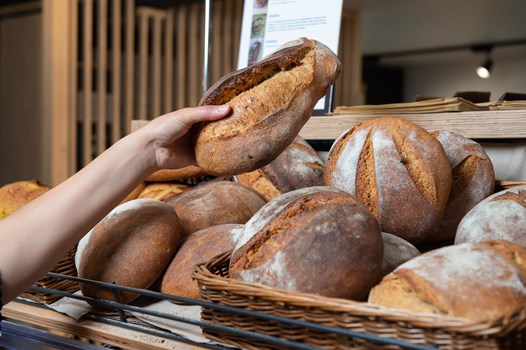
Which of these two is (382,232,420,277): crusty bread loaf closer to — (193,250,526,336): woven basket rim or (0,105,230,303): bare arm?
(193,250,526,336): woven basket rim

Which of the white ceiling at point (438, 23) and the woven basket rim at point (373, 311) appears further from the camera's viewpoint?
the white ceiling at point (438, 23)

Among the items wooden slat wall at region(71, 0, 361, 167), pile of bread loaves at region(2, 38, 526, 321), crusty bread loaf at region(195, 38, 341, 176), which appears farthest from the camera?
wooden slat wall at region(71, 0, 361, 167)

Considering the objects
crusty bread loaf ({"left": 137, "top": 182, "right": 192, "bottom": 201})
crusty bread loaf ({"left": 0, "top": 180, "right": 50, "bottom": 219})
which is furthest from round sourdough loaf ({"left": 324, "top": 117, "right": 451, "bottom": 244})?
crusty bread loaf ({"left": 0, "top": 180, "right": 50, "bottom": 219})

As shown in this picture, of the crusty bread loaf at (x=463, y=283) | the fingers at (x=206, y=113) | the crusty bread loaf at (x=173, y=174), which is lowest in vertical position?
the crusty bread loaf at (x=173, y=174)

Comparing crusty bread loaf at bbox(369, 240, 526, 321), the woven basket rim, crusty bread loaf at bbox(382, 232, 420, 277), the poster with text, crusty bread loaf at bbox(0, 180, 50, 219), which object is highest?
the poster with text

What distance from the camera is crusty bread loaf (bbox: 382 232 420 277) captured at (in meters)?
1.05

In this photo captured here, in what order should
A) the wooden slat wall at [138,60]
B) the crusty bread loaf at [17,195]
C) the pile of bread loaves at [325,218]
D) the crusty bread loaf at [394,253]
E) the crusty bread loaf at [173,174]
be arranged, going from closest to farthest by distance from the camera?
the pile of bread loaves at [325,218] → the crusty bread loaf at [394,253] → the crusty bread loaf at [17,195] → the crusty bread loaf at [173,174] → the wooden slat wall at [138,60]

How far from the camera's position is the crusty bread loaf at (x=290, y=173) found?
1.53 meters

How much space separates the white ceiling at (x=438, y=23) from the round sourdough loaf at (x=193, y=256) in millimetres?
4670

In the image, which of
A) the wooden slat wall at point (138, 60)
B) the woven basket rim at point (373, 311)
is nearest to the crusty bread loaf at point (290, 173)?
the woven basket rim at point (373, 311)

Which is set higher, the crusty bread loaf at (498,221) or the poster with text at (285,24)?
the poster with text at (285,24)

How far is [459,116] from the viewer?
4.80 ft

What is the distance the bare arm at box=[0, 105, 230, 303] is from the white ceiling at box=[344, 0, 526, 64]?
4691mm

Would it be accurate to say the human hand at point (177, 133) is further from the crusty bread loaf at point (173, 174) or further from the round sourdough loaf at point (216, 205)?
the crusty bread loaf at point (173, 174)
